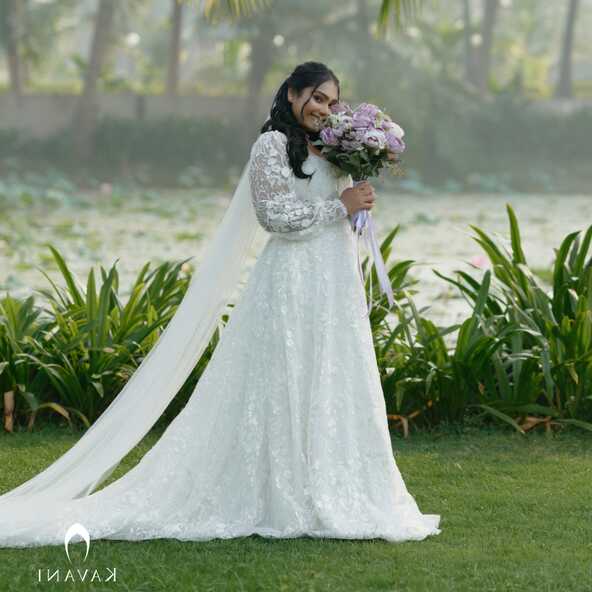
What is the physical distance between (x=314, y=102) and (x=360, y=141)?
239 millimetres

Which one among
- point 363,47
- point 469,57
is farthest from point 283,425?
point 469,57

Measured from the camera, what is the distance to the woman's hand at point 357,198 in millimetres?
4070

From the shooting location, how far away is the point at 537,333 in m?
5.62

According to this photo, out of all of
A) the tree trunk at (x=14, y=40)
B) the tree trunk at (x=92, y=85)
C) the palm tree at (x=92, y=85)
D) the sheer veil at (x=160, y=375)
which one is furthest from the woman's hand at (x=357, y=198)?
the tree trunk at (x=14, y=40)

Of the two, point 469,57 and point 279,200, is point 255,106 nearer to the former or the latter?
point 469,57

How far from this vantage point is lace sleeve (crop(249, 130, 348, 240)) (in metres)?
4.04

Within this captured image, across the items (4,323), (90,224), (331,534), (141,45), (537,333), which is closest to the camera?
(331,534)

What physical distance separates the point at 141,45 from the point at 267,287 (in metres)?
43.3

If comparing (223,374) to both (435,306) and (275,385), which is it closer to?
(275,385)

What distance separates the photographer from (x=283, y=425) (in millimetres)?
4066

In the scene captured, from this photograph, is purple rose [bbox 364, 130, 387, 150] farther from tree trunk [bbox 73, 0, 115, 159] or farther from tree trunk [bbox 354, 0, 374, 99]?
tree trunk [bbox 354, 0, 374, 99]

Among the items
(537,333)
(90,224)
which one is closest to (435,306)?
(537,333)

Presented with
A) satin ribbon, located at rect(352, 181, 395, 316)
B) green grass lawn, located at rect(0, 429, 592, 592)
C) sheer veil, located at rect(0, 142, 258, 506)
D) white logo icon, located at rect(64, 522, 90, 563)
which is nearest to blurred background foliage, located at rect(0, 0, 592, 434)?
green grass lawn, located at rect(0, 429, 592, 592)

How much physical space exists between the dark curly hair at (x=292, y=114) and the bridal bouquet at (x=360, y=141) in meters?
0.06
